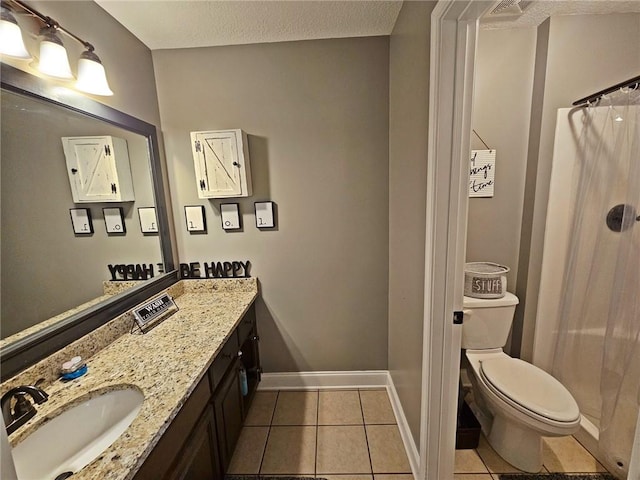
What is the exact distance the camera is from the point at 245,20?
1550mm

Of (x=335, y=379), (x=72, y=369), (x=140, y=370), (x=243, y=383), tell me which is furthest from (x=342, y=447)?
(x=72, y=369)

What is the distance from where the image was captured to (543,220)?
5.78 ft

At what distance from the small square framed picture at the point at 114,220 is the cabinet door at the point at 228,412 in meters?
0.95

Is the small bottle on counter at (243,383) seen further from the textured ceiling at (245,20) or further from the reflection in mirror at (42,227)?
the textured ceiling at (245,20)

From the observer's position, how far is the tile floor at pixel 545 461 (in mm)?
1468

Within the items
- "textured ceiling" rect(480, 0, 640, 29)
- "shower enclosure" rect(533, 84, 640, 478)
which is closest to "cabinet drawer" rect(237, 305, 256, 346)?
"shower enclosure" rect(533, 84, 640, 478)

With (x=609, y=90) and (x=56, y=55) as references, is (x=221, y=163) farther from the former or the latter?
(x=609, y=90)

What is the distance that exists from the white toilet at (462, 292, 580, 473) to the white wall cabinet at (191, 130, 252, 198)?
1.61 meters

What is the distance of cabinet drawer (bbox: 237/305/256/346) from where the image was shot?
168cm

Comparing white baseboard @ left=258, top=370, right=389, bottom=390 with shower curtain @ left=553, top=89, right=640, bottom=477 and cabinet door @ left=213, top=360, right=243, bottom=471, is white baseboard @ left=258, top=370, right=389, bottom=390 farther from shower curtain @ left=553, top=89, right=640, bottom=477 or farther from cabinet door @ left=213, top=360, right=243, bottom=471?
shower curtain @ left=553, top=89, right=640, bottom=477

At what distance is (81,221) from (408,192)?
158 centimetres

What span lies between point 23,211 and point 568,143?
2.71 m

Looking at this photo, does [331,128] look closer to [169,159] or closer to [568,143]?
[169,159]

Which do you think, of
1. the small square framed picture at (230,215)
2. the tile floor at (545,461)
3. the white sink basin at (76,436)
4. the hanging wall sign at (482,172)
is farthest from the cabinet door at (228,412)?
the hanging wall sign at (482,172)
